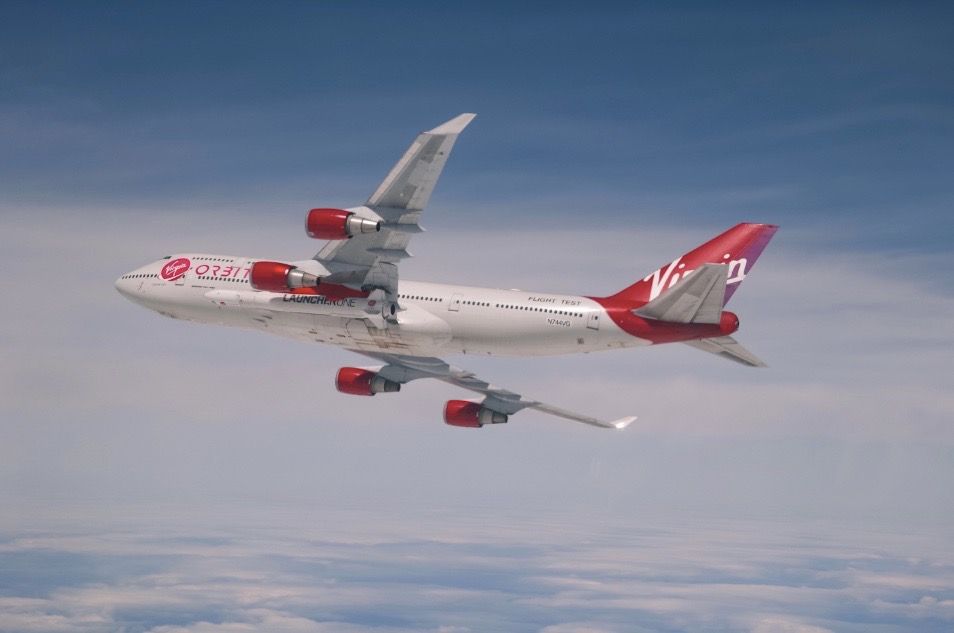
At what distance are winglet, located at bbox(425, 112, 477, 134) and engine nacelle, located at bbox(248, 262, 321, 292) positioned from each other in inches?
442

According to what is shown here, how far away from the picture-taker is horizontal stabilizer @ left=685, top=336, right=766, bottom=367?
58.1 metres

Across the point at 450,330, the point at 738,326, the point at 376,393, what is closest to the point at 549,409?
the point at 376,393

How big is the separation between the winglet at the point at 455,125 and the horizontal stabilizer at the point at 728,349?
637 inches

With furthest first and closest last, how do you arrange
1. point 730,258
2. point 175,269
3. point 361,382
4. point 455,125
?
point 361,382, point 175,269, point 730,258, point 455,125

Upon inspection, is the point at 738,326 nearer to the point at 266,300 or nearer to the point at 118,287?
the point at 266,300

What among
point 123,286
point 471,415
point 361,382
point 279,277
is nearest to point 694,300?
point 279,277

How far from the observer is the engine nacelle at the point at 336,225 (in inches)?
2105

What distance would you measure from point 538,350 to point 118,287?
25872 mm

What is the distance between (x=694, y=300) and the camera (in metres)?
54.5

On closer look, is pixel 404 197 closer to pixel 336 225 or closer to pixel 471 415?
pixel 336 225

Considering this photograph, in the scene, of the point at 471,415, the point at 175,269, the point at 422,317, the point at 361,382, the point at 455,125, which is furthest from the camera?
the point at 471,415

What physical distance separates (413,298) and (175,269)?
47.1 feet

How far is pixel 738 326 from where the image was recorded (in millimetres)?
56125

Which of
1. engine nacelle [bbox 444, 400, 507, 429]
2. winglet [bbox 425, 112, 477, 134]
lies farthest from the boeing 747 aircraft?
engine nacelle [bbox 444, 400, 507, 429]
